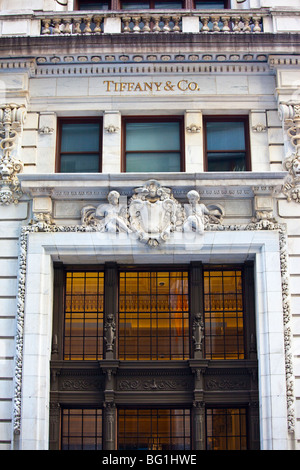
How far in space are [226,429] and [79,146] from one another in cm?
869

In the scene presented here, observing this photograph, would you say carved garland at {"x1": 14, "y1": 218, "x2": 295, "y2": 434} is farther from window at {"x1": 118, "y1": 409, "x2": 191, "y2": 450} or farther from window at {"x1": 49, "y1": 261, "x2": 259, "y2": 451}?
window at {"x1": 118, "y1": 409, "x2": 191, "y2": 450}

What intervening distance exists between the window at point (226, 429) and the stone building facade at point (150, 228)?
0.04 meters

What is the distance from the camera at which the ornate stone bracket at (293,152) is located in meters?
20.0

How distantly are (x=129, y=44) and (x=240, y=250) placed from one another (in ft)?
21.4

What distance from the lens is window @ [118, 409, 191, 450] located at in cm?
1912

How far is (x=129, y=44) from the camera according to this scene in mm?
20922

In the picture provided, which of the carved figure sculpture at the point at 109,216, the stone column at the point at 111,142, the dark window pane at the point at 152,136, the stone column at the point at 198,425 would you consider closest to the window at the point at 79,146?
the stone column at the point at 111,142

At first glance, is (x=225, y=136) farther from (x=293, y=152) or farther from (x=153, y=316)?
(x=153, y=316)

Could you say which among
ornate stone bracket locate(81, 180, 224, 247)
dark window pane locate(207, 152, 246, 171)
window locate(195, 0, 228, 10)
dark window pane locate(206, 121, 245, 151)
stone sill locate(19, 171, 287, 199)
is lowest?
ornate stone bracket locate(81, 180, 224, 247)

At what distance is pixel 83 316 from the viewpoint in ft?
65.9

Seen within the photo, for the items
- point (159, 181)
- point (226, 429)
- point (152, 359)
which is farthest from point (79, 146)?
point (226, 429)

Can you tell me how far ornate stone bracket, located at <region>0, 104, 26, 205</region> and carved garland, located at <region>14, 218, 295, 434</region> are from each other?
3.59ft

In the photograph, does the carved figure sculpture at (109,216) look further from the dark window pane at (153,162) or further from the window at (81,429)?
the window at (81,429)

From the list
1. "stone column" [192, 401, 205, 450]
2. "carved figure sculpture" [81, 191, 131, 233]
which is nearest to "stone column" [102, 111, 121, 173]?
"carved figure sculpture" [81, 191, 131, 233]
